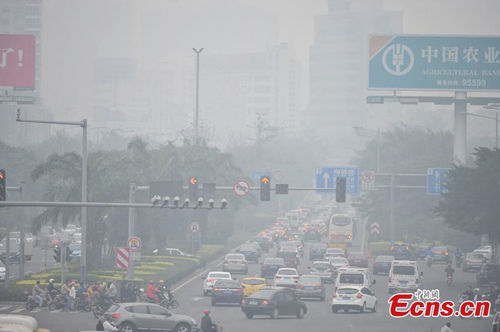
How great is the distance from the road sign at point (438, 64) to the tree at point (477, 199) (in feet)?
39.4

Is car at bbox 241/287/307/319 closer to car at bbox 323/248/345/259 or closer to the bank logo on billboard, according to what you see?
car at bbox 323/248/345/259

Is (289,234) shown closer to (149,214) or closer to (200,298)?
(149,214)

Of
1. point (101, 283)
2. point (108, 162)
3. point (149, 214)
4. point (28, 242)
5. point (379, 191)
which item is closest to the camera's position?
point (101, 283)

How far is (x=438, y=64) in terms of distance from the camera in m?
81.4

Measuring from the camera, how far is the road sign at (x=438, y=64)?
266 ft

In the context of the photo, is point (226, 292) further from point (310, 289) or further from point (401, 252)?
point (401, 252)

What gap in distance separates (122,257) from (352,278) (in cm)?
1205

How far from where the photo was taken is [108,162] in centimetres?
7012

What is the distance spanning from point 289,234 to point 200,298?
2434 inches

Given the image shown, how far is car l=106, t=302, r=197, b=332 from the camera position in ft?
127

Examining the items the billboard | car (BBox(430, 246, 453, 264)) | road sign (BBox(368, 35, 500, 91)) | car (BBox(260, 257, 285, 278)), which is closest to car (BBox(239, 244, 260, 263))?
car (BBox(430, 246, 453, 264))

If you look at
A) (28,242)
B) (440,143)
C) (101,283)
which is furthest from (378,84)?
(440,143)

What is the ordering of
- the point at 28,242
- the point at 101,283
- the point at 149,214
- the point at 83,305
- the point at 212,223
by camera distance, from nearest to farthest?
the point at 83,305 < the point at 101,283 < the point at 149,214 < the point at 28,242 < the point at 212,223

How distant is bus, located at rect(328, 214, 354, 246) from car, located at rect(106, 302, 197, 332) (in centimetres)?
6115
